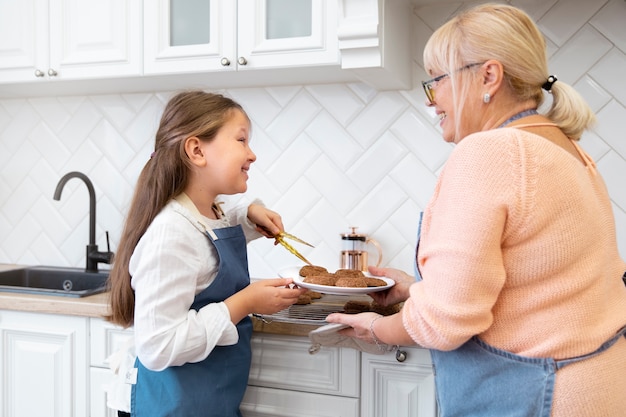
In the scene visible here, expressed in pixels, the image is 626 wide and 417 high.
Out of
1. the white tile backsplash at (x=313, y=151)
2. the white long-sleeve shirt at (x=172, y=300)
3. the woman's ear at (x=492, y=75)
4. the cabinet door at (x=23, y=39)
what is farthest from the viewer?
the cabinet door at (x=23, y=39)

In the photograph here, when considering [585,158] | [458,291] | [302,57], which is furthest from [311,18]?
[458,291]

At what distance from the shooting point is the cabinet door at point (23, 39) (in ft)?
6.38

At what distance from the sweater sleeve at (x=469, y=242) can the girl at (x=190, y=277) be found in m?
0.47

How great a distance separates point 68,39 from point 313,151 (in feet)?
2.86

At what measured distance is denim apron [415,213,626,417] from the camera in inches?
35.6

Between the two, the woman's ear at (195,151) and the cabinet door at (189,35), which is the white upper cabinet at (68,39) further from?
the woman's ear at (195,151)

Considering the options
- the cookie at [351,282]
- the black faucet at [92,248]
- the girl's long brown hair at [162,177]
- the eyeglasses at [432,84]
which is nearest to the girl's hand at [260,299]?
the cookie at [351,282]

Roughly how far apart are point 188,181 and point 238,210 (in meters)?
0.27

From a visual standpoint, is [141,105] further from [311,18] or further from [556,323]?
[556,323]

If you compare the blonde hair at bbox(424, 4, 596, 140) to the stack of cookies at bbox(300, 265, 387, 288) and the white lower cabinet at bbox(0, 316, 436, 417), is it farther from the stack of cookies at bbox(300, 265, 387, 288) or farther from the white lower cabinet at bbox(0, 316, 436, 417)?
the white lower cabinet at bbox(0, 316, 436, 417)

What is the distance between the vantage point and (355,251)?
1.86 m

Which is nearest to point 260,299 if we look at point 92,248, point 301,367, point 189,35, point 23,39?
point 301,367

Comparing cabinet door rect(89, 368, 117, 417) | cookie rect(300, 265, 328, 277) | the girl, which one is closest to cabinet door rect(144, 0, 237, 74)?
the girl

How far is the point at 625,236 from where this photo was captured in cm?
168
